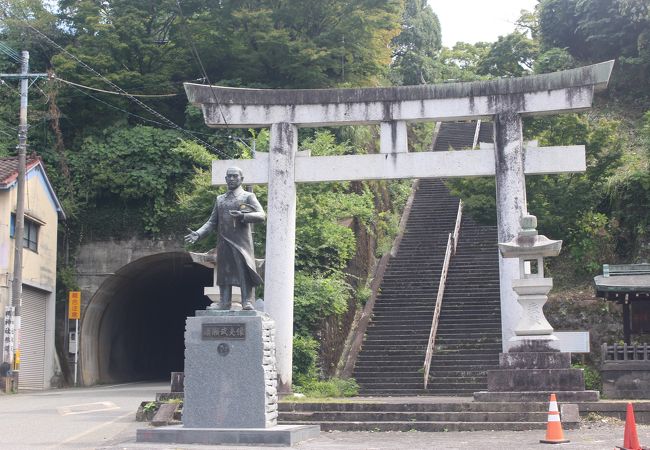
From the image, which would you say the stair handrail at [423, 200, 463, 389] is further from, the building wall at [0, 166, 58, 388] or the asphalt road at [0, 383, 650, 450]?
the building wall at [0, 166, 58, 388]

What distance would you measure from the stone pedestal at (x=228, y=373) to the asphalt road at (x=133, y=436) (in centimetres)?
61

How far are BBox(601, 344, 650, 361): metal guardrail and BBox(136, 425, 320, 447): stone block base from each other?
8.88 meters

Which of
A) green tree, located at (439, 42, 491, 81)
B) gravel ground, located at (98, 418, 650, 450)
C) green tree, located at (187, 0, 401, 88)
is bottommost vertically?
gravel ground, located at (98, 418, 650, 450)

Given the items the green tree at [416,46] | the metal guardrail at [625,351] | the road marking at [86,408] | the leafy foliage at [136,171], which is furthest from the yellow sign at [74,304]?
the green tree at [416,46]

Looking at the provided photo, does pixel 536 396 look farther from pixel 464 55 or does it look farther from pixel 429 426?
pixel 464 55

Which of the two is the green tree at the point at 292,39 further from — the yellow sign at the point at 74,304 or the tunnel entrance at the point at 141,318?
the yellow sign at the point at 74,304

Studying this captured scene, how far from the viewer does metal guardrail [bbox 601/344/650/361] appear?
58.4ft

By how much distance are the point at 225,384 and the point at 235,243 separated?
1.99 m

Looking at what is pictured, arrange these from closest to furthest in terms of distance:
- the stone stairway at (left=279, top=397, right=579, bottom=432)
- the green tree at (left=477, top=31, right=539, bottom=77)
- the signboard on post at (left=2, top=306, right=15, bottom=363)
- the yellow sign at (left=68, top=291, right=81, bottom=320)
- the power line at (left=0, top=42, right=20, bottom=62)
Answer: the stone stairway at (left=279, top=397, right=579, bottom=432)
the signboard on post at (left=2, top=306, right=15, bottom=363)
the yellow sign at (left=68, top=291, right=81, bottom=320)
the power line at (left=0, top=42, right=20, bottom=62)
the green tree at (left=477, top=31, right=539, bottom=77)

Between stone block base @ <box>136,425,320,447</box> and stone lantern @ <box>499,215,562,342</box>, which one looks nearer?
stone block base @ <box>136,425,320,447</box>

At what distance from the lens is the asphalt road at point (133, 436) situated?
11.4 m

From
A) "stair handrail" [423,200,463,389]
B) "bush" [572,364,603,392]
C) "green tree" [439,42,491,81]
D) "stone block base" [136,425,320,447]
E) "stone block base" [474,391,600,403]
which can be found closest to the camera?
"stone block base" [136,425,320,447]

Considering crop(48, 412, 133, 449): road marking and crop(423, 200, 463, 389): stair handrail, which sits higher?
crop(423, 200, 463, 389): stair handrail

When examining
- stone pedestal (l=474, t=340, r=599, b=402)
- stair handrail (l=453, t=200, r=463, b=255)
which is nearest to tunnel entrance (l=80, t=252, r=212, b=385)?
stair handrail (l=453, t=200, r=463, b=255)
